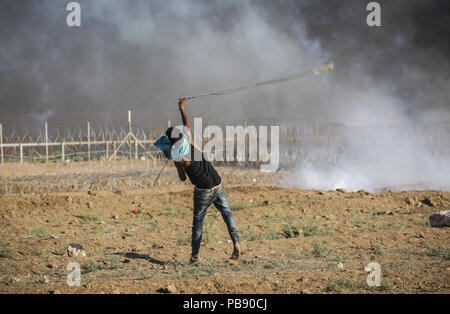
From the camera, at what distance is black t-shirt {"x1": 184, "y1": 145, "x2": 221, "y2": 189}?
557cm

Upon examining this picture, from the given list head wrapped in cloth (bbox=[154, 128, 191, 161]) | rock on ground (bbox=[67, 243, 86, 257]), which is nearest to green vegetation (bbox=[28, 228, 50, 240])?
rock on ground (bbox=[67, 243, 86, 257])

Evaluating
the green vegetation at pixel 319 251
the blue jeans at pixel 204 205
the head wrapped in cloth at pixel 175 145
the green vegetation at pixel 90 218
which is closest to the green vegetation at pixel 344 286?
the green vegetation at pixel 319 251

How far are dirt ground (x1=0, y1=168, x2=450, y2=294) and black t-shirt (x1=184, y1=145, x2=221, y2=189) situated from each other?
3.35ft

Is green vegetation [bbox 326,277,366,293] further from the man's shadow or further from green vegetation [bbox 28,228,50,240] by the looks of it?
green vegetation [bbox 28,228,50,240]

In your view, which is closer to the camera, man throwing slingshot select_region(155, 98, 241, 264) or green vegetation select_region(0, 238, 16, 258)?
man throwing slingshot select_region(155, 98, 241, 264)

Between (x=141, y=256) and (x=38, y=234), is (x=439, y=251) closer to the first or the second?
(x=141, y=256)

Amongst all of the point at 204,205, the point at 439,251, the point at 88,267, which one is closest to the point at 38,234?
the point at 88,267

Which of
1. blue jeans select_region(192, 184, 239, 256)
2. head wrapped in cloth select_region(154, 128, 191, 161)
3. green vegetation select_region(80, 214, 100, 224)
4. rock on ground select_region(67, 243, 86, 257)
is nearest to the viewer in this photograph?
head wrapped in cloth select_region(154, 128, 191, 161)

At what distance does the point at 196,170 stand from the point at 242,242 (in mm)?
2071

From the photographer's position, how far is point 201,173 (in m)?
5.60
